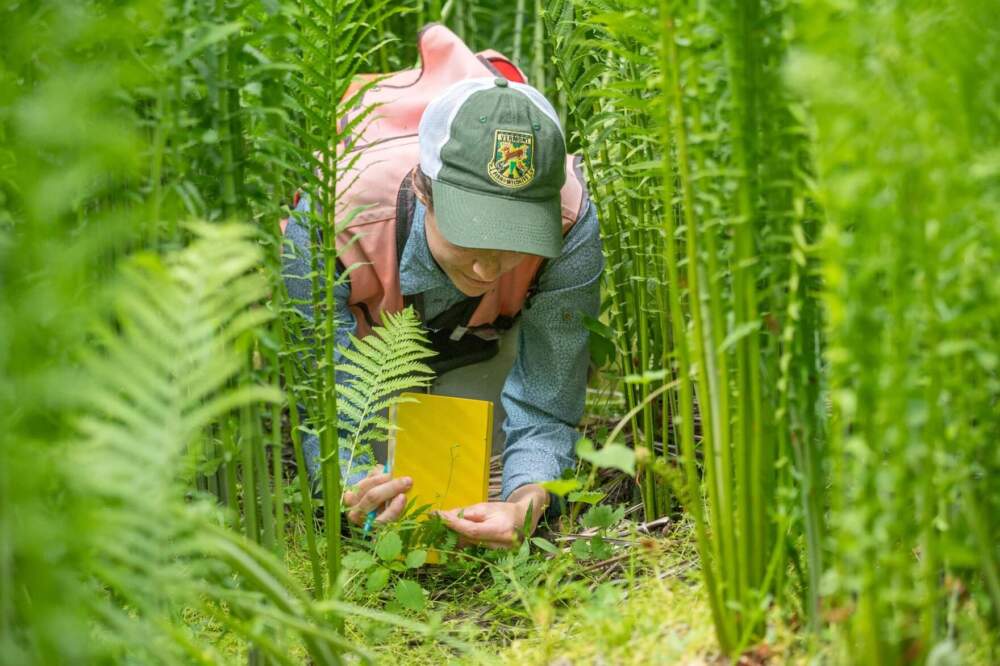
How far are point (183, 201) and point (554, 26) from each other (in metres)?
0.98

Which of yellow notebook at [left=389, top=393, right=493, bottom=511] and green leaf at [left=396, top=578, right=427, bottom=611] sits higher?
yellow notebook at [left=389, top=393, right=493, bottom=511]

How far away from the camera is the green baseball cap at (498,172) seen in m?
1.54

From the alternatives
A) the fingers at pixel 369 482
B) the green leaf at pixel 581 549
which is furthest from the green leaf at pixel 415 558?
the green leaf at pixel 581 549

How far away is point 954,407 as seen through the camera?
0.77 m

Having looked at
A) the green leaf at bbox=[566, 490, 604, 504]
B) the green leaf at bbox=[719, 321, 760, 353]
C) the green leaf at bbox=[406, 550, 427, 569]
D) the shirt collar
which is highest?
the green leaf at bbox=[719, 321, 760, 353]

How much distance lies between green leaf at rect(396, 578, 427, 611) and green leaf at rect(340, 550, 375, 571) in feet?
0.18

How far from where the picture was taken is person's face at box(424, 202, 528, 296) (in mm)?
1607

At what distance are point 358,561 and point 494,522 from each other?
239 mm

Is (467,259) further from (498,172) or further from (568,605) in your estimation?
(568,605)

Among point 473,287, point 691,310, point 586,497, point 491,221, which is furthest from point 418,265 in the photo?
point 691,310

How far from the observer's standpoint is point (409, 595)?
1.42 metres

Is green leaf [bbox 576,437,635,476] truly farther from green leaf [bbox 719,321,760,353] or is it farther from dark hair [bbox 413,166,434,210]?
dark hair [bbox 413,166,434,210]

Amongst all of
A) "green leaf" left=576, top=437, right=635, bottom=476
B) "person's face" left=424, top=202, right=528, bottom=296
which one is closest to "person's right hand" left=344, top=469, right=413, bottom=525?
"person's face" left=424, top=202, right=528, bottom=296

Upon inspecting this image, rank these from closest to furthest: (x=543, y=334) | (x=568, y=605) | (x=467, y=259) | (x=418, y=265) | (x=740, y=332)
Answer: (x=740, y=332) < (x=568, y=605) < (x=467, y=259) < (x=418, y=265) < (x=543, y=334)
